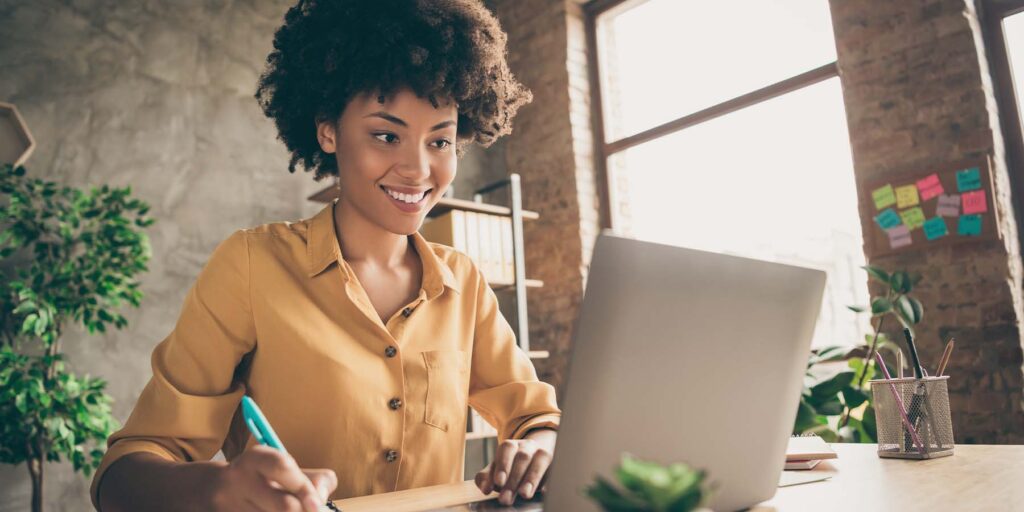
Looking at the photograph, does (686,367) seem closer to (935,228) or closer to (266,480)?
(266,480)

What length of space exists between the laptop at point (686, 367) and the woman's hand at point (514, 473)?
24 centimetres

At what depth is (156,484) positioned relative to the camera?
0.81 m

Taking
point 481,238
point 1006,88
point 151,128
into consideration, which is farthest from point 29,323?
point 1006,88

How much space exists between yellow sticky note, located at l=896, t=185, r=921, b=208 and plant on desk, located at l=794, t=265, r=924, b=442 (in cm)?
29

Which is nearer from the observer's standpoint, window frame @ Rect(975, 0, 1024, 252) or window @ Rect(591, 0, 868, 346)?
window frame @ Rect(975, 0, 1024, 252)

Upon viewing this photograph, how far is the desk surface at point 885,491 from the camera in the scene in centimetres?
76

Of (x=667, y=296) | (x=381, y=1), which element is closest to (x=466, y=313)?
(x=381, y=1)

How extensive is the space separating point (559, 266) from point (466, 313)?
2.86 meters

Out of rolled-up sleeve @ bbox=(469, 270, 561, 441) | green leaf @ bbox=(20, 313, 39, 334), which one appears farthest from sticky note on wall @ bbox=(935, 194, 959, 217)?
green leaf @ bbox=(20, 313, 39, 334)

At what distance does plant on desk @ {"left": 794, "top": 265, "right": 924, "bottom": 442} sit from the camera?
2.52 meters

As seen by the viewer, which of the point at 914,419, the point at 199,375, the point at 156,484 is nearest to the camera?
the point at 156,484

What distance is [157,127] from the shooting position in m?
3.43

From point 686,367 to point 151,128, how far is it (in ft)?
11.3

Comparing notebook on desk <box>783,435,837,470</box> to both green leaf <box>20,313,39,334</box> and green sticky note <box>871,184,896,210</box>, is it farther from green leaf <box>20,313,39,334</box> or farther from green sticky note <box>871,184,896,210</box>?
green leaf <box>20,313,39,334</box>
